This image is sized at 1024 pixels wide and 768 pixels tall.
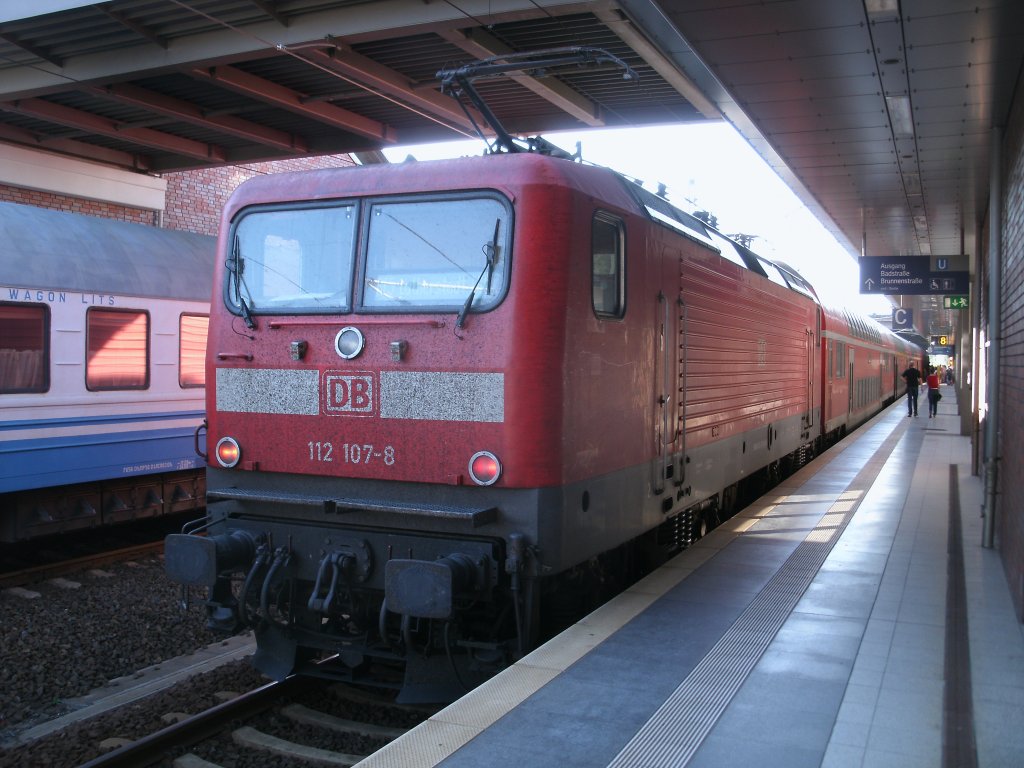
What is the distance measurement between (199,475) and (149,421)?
1410 millimetres

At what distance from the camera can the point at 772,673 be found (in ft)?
16.4

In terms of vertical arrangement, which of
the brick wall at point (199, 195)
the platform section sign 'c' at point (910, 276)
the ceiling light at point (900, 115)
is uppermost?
the brick wall at point (199, 195)

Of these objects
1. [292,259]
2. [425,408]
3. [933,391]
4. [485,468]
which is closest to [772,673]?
[485,468]

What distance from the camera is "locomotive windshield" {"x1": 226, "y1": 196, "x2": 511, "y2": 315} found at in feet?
17.4

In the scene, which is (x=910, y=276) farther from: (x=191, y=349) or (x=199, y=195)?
(x=199, y=195)

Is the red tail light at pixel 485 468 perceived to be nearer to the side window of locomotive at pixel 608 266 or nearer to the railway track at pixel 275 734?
the side window of locomotive at pixel 608 266

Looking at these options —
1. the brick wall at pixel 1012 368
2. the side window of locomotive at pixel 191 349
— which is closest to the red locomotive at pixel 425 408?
the brick wall at pixel 1012 368

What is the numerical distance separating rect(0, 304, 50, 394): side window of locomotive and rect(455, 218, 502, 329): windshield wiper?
6.08 meters

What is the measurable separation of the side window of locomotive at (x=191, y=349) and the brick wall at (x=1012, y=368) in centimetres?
872

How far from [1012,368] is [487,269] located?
5048 mm

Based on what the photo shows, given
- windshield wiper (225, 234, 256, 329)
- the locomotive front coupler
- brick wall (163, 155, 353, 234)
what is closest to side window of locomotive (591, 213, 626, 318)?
windshield wiper (225, 234, 256, 329)

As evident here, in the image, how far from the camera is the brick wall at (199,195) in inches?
711

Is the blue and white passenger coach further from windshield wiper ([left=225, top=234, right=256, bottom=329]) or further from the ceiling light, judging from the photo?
the ceiling light

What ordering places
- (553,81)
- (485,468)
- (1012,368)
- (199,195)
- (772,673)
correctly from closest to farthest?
(772,673) < (485,468) < (1012,368) < (553,81) < (199,195)
